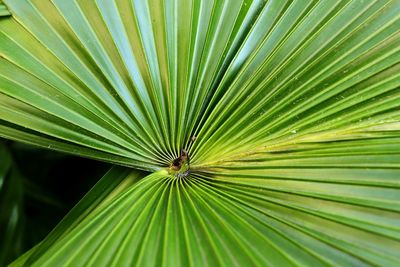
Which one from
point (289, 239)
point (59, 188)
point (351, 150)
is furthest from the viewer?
point (59, 188)

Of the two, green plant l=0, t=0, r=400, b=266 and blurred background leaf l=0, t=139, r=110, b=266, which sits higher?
green plant l=0, t=0, r=400, b=266

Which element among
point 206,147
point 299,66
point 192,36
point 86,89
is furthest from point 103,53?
point 299,66

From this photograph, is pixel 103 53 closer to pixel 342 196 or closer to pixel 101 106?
pixel 101 106

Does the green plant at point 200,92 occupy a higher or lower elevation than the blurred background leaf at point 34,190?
higher

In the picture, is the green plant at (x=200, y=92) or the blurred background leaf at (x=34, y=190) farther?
the blurred background leaf at (x=34, y=190)

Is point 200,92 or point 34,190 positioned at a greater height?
point 200,92

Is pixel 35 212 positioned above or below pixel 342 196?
below

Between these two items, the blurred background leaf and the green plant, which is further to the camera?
the blurred background leaf

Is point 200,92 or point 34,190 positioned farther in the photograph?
point 34,190
